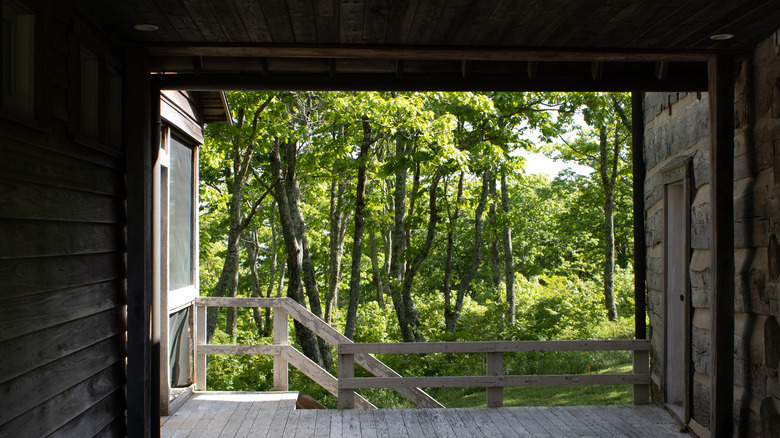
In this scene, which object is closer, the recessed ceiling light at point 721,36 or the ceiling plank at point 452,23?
the ceiling plank at point 452,23

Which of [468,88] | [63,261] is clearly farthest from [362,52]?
[63,261]

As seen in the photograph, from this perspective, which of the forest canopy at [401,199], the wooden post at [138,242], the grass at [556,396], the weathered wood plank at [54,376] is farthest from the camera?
the forest canopy at [401,199]

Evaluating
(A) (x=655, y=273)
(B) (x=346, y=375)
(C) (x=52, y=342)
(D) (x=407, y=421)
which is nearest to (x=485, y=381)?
(D) (x=407, y=421)

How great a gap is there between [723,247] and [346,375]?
10.9 feet

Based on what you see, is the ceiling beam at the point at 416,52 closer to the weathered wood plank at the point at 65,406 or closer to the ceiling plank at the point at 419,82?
the ceiling plank at the point at 419,82

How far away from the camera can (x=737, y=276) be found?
4.29m

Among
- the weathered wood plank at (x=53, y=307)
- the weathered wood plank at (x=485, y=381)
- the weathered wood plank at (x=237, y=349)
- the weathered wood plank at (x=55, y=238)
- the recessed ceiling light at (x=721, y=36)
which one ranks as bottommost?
the weathered wood plank at (x=485, y=381)

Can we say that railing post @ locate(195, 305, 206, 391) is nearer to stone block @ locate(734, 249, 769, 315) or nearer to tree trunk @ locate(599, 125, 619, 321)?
stone block @ locate(734, 249, 769, 315)

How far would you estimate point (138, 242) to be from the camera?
3852 mm

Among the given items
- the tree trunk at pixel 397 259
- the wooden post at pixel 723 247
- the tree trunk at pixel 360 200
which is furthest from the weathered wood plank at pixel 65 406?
the tree trunk at pixel 397 259

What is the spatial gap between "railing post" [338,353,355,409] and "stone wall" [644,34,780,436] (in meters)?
2.85

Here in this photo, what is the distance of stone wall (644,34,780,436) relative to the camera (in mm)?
3852

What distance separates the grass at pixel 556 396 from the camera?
8727mm

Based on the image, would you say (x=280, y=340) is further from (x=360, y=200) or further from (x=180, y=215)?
(x=360, y=200)
